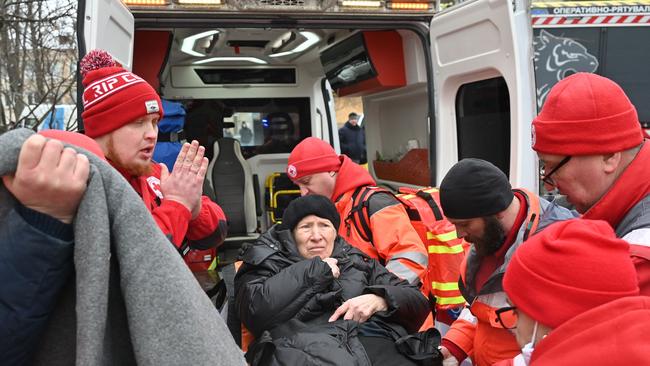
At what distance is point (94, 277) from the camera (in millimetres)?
807

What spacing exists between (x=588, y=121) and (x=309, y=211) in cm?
146

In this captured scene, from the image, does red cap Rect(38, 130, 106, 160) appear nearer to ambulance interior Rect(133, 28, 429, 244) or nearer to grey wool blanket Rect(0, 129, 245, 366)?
grey wool blanket Rect(0, 129, 245, 366)

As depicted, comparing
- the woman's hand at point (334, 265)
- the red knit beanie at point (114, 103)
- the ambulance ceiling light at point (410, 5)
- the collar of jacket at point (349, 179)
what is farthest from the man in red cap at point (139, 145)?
the ambulance ceiling light at point (410, 5)

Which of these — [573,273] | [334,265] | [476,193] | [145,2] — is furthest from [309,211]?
[145,2]

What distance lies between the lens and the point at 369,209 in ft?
9.94

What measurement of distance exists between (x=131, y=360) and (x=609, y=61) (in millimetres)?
3343

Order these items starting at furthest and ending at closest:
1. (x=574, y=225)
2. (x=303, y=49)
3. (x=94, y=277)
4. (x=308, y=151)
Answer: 1. (x=303, y=49)
2. (x=308, y=151)
3. (x=574, y=225)
4. (x=94, y=277)

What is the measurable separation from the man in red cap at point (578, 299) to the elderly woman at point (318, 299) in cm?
101

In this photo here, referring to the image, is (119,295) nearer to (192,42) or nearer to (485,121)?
(485,121)

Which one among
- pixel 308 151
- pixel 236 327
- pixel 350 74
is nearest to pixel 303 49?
pixel 350 74

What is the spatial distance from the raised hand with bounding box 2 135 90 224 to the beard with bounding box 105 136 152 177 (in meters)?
0.99

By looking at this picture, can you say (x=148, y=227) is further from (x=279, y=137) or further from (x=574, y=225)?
(x=279, y=137)

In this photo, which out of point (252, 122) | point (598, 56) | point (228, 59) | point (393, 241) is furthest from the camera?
point (252, 122)

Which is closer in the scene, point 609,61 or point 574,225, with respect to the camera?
point 574,225
